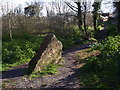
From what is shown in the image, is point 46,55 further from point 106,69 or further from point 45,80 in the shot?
point 106,69

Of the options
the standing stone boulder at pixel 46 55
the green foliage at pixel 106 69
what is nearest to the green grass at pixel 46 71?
the standing stone boulder at pixel 46 55

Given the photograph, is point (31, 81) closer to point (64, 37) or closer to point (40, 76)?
point (40, 76)

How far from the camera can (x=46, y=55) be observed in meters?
8.66

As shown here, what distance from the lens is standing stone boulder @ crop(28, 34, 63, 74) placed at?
8008 millimetres

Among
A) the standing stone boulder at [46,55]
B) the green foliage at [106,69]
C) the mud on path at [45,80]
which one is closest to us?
the green foliage at [106,69]

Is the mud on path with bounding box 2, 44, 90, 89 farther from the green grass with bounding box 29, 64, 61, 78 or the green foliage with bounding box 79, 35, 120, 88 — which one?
the green foliage with bounding box 79, 35, 120, 88

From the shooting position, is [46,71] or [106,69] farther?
[46,71]

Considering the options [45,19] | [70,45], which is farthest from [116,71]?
[45,19]

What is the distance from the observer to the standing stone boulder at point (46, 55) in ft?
26.3

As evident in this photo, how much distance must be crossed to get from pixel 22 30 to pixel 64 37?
465 cm

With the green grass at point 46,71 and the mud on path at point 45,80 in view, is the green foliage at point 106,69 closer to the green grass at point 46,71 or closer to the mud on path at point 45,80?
the mud on path at point 45,80

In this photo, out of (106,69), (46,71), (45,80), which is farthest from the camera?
(46,71)

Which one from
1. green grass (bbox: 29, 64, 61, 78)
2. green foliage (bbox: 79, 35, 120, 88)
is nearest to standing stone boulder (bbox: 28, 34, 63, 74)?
green grass (bbox: 29, 64, 61, 78)

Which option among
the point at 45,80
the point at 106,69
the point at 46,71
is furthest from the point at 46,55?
the point at 106,69
